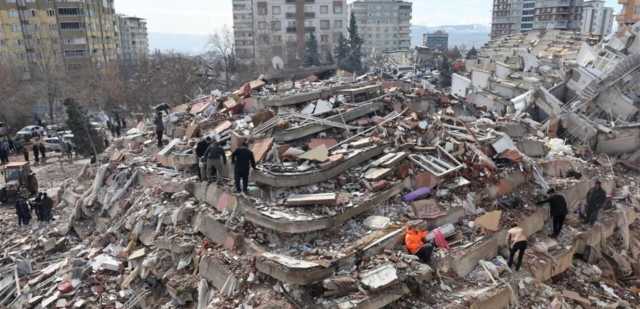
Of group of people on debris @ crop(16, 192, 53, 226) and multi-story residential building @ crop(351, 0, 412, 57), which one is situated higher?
multi-story residential building @ crop(351, 0, 412, 57)

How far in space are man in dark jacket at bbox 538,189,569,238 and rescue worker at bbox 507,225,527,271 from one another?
61.4 inches

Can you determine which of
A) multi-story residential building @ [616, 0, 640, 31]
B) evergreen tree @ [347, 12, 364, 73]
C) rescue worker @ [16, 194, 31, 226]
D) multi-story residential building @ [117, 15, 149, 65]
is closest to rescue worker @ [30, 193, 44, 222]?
rescue worker @ [16, 194, 31, 226]

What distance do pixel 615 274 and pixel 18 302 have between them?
1177 centimetres

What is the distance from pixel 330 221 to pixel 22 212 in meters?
9.37

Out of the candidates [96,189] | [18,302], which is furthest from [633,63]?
[18,302]

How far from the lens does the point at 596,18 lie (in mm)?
57312

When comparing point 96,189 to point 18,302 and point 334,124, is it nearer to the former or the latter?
point 18,302

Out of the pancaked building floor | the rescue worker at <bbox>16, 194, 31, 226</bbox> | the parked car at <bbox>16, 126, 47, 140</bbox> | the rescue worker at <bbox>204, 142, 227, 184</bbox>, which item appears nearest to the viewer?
the pancaked building floor

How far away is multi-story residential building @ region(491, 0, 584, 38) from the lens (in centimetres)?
5953

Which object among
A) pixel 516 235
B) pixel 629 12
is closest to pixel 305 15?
pixel 629 12

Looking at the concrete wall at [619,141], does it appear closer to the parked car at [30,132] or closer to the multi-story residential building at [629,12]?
the parked car at [30,132]

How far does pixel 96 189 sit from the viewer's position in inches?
458

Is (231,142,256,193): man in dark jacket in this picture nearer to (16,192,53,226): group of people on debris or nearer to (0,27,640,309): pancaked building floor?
(0,27,640,309): pancaked building floor

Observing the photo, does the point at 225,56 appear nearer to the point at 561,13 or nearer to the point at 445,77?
the point at 445,77
